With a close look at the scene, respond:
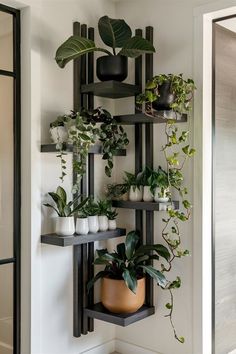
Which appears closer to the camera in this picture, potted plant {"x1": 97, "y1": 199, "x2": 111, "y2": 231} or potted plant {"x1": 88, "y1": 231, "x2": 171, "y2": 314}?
potted plant {"x1": 88, "y1": 231, "x2": 171, "y2": 314}

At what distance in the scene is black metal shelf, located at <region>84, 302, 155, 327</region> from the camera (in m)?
2.63

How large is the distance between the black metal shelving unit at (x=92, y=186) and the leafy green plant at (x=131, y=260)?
10 cm

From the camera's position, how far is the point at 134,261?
2773mm

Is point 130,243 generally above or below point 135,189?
below

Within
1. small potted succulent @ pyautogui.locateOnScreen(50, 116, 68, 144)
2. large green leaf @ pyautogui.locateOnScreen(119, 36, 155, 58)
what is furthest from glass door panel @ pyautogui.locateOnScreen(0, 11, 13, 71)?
large green leaf @ pyautogui.locateOnScreen(119, 36, 155, 58)

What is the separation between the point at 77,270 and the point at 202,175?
39.9 inches

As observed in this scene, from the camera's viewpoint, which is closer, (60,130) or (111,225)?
(60,130)

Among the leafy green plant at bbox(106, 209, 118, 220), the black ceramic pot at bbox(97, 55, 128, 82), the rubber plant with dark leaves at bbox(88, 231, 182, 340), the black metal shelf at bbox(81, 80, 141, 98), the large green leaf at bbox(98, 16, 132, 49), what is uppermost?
the large green leaf at bbox(98, 16, 132, 49)

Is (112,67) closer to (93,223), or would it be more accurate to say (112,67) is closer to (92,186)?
(92,186)

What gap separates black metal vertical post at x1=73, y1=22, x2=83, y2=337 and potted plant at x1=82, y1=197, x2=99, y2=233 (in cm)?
18

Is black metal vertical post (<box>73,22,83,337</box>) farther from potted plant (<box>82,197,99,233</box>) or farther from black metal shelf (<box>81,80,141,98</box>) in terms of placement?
potted plant (<box>82,197,99,233</box>)

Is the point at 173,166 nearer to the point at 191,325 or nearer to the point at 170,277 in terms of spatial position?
the point at 170,277

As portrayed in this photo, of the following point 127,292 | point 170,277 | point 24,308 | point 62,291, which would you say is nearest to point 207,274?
point 170,277

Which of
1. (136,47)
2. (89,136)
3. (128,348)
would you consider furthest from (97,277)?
(136,47)
